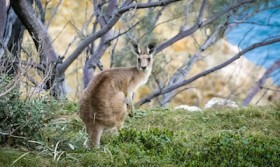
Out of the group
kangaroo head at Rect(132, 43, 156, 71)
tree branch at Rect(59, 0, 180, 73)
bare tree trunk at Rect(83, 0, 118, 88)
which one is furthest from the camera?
bare tree trunk at Rect(83, 0, 118, 88)

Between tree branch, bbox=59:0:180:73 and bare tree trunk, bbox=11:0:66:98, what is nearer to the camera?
tree branch, bbox=59:0:180:73

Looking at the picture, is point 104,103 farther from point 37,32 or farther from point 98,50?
point 98,50

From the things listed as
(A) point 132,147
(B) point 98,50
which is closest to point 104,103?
(A) point 132,147

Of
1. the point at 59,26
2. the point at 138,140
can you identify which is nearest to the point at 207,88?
the point at 59,26

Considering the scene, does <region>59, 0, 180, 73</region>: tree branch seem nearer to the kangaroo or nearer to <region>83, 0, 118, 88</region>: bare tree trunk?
the kangaroo

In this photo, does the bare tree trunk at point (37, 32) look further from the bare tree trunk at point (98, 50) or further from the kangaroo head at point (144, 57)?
the kangaroo head at point (144, 57)

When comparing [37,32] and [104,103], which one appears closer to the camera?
[104,103]

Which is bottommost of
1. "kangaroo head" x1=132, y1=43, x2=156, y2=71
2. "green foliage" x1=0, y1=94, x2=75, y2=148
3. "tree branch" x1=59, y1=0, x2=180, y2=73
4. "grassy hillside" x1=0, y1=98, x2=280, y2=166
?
"grassy hillside" x1=0, y1=98, x2=280, y2=166

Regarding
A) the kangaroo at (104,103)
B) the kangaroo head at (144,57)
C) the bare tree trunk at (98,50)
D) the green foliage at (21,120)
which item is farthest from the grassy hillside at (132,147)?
the bare tree trunk at (98,50)

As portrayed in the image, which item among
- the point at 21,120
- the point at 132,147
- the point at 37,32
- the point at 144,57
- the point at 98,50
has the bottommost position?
the point at 132,147

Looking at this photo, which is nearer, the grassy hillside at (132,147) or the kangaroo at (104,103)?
the grassy hillside at (132,147)

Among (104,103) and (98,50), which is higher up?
(98,50)

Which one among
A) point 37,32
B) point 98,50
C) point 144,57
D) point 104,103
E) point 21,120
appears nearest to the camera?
point 21,120

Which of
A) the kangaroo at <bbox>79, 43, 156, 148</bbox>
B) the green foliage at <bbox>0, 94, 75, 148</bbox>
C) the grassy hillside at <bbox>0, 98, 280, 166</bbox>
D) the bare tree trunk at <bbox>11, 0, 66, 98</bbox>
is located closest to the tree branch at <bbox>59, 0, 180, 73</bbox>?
the bare tree trunk at <bbox>11, 0, 66, 98</bbox>
